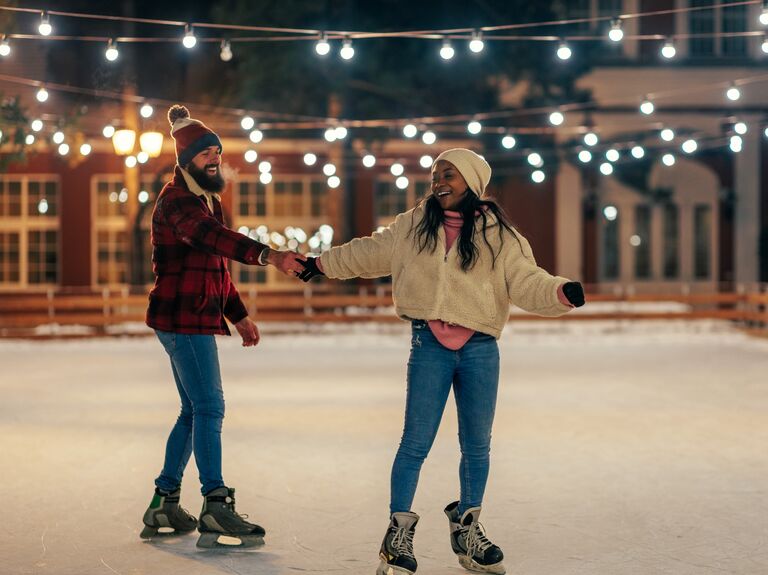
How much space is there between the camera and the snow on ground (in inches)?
248

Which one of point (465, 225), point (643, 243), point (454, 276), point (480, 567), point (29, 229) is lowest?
point (480, 567)

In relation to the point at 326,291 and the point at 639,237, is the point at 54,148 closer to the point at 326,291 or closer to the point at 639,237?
the point at 326,291

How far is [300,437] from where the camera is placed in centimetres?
1052

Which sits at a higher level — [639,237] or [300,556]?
[639,237]

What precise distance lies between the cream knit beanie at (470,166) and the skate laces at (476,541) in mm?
1434

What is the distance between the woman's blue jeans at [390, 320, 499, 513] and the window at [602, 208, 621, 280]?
2588cm

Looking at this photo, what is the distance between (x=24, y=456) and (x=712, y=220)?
24.6m

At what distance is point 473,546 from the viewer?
5938 millimetres

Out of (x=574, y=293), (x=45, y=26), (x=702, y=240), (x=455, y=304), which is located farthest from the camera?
(x=702, y=240)

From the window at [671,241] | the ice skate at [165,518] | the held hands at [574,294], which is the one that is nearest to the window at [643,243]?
the window at [671,241]

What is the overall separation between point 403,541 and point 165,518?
1462 mm

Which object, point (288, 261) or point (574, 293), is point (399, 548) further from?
point (288, 261)

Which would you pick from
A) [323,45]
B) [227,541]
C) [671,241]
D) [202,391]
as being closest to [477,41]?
[323,45]

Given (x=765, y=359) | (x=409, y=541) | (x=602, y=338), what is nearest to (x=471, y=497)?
(x=409, y=541)
